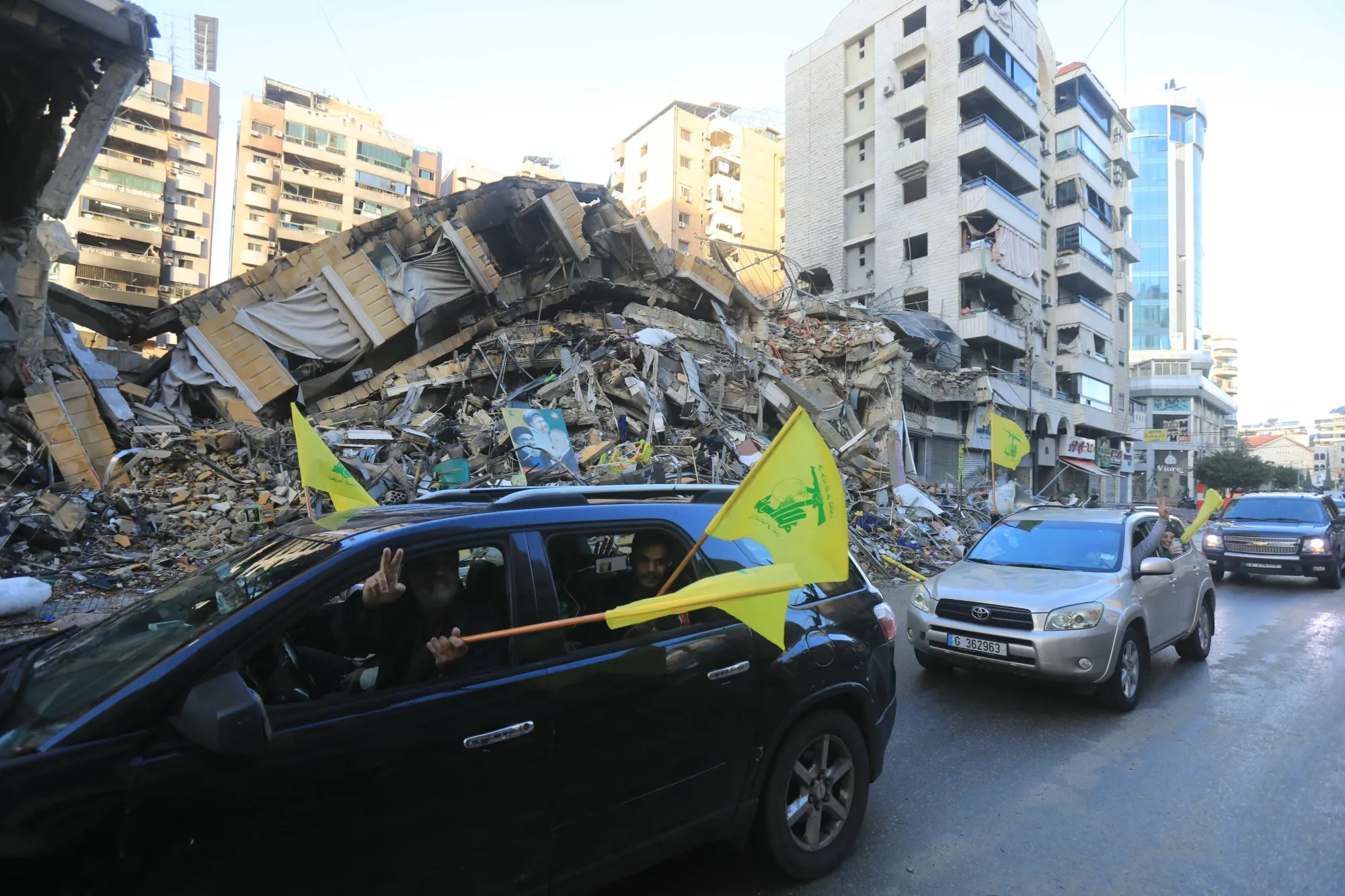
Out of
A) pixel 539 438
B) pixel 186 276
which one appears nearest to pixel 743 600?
pixel 539 438

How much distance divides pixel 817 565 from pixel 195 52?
78591 millimetres

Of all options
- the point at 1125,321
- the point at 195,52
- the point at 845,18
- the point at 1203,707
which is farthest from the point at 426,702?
the point at 195,52

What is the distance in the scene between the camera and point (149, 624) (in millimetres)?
2373

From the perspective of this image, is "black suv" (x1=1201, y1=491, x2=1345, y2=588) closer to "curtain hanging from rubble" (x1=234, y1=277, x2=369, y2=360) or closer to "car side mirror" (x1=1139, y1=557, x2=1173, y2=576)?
"car side mirror" (x1=1139, y1=557, x2=1173, y2=576)

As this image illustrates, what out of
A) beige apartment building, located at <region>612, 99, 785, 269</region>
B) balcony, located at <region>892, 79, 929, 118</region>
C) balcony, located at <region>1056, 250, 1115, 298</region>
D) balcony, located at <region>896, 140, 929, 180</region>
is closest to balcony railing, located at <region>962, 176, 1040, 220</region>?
balcony, located at <region>896, 140, 929, 180</region>

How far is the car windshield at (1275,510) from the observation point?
40.8 ft

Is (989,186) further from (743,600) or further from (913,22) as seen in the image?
(743,600)

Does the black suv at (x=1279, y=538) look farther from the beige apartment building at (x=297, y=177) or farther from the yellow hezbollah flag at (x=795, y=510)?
the beige apartment building at (x=297, y=177)

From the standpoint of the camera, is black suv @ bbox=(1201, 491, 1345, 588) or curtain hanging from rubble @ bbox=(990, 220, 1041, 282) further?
curtain hanging from rubble @ bbox=(990, 220, 1041, 282)

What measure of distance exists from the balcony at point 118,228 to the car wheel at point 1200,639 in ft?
185

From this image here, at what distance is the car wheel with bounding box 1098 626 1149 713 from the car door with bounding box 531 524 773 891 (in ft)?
12.4

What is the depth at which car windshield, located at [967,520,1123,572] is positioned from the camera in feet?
19.6

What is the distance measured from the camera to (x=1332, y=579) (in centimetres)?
1173

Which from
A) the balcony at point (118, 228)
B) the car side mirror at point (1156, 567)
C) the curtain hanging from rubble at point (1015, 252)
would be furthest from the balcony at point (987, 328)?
the balcony at point (118, 228)
